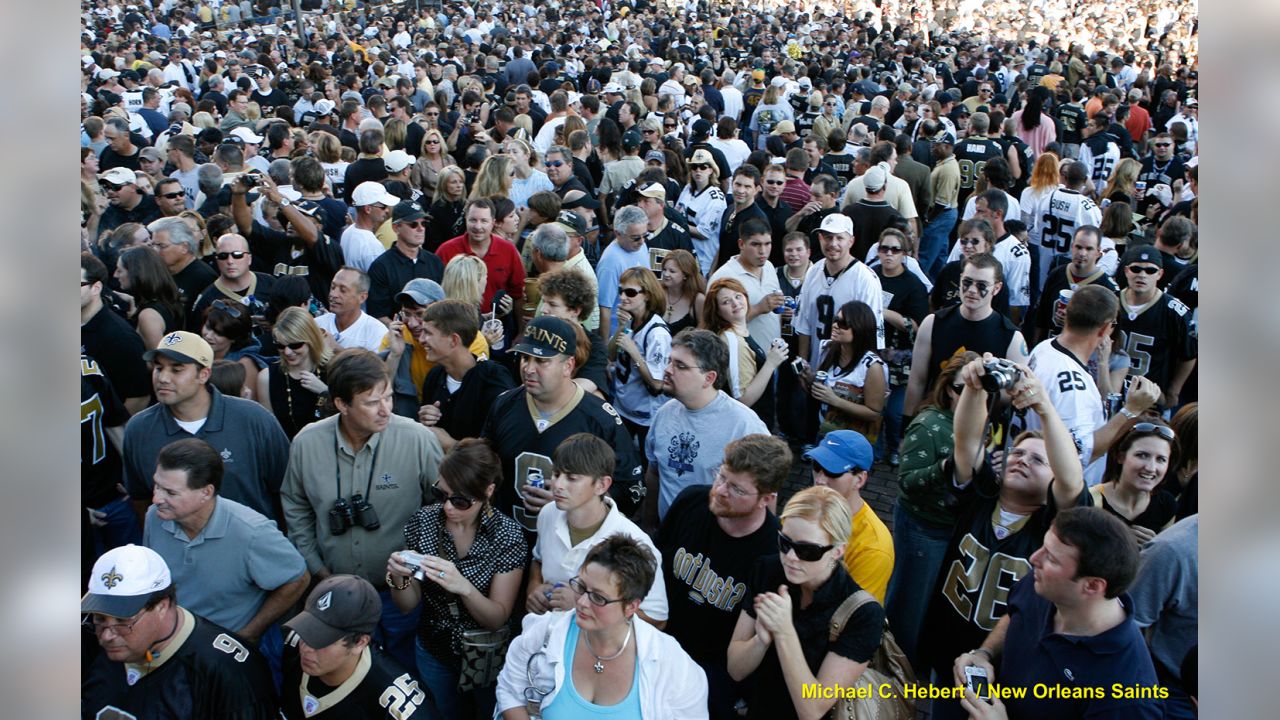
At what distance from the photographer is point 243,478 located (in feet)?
14.0

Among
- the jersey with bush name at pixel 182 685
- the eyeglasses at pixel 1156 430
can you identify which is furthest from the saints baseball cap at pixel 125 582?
the eyeglasses at pixel 1156 430

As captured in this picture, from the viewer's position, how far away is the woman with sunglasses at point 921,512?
4250mm

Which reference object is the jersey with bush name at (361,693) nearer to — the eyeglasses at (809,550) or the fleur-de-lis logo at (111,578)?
the fleur-de-lis logo at (111,578)

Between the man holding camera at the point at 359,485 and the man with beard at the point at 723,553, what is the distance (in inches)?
45.2

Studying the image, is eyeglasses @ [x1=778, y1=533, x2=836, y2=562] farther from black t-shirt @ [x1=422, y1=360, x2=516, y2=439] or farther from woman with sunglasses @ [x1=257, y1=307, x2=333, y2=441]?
woman with sunglasses @ [x1=257, y1=307, x2=333, y2=441]

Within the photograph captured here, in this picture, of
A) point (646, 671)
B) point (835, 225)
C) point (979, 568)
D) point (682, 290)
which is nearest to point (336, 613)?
point (646, 671)

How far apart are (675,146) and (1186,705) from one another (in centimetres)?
752

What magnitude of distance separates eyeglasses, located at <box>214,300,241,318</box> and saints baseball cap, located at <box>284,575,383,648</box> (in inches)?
106

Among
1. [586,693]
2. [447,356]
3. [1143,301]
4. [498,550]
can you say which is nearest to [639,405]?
[447,356]

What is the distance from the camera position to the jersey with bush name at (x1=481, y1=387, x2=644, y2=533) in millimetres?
4258

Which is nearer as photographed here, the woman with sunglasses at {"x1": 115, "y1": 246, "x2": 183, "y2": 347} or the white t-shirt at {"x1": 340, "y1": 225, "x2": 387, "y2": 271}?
the woman with sunglasses at {"x1": 115, "y1": 246, "x2": 183, "y2": 347}

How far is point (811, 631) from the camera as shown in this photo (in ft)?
10.3

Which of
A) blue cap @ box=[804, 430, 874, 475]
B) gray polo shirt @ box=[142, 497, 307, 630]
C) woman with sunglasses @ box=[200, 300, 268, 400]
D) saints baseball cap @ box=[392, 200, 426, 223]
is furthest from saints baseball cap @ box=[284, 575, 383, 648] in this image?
saints baseball cap @ box=[392, 200, 426, 223]
